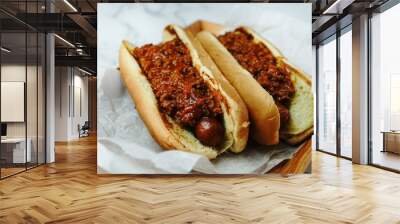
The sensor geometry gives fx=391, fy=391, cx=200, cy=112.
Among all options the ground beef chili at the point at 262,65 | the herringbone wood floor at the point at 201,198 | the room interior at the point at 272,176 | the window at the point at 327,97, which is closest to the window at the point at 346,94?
the room interior at the point at 272,176

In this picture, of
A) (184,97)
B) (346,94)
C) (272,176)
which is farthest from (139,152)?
(346,94)

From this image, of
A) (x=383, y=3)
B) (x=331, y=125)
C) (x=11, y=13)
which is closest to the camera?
(x=11, y=13)

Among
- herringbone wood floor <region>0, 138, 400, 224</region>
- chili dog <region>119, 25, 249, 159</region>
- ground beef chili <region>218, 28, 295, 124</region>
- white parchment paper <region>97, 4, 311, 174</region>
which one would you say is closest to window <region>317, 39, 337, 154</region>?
herringbone wood floor <region>0, 138, 400, 224</region>

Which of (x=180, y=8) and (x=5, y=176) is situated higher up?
(x=180, y=8)

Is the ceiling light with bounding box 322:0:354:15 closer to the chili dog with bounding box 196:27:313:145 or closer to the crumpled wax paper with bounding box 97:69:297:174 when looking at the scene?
the chili dog with bounding box 196:27:313:145

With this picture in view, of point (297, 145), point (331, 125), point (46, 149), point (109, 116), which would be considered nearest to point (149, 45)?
point (109, 116)

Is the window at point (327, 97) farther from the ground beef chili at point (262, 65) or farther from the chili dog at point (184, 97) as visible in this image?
the chili dog at point (184, 97)

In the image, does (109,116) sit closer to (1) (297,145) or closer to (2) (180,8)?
(2) (180,8)
